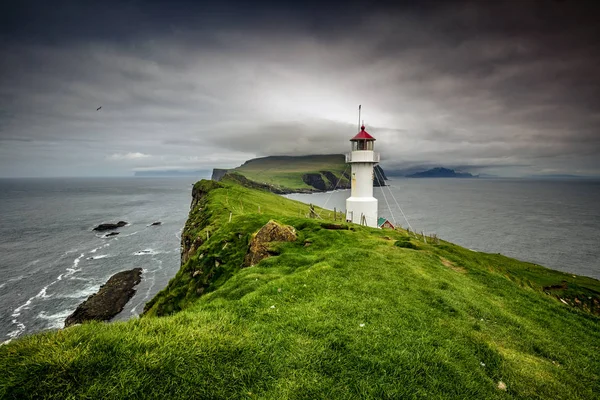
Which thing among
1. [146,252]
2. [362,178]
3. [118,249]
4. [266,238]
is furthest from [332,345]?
[118,249]

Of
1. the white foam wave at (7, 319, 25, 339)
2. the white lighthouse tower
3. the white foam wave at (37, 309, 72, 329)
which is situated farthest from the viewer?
the white foam wave at (37, 309, 72, 329)

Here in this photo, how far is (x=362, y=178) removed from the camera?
3556 cm

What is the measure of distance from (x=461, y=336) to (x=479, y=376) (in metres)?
2.07

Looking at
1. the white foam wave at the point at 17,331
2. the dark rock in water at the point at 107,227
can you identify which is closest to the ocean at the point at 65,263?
the white foam wave at the point at 17,331

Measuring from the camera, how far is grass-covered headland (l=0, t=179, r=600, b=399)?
641 centimetres

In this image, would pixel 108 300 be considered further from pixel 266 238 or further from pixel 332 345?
pixel 332 345

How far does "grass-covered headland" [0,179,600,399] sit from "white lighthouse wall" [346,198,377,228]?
1920 centimetres

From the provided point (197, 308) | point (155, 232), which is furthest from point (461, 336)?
point (155, 232)

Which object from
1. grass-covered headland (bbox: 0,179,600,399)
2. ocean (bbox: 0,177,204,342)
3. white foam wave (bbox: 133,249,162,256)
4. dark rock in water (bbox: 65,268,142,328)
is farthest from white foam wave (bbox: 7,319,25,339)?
grass-covered headland (bbox: 0,179,600,399)

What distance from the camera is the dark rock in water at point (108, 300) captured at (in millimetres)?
40344

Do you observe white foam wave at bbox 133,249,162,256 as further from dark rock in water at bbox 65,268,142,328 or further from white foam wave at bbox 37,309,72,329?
white foam wave at bbox 37,309,72,329

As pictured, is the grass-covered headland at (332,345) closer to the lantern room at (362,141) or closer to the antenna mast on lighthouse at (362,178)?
the antenna mast on lighthouse at (362,178)

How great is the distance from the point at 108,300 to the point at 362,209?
1707 inches

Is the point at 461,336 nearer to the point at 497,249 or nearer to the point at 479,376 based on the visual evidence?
the point at 479,376
